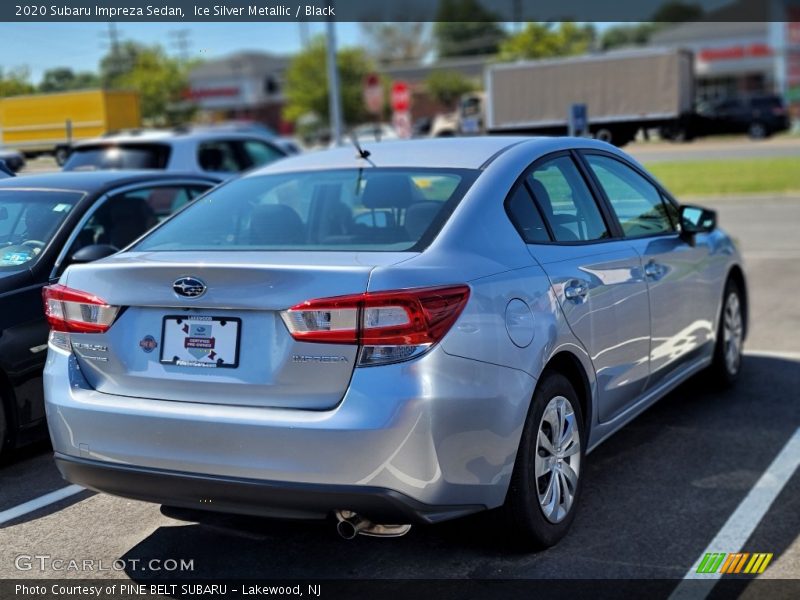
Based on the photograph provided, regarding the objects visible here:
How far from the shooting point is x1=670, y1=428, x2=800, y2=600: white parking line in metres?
3.80

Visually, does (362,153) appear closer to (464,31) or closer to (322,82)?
(322,82)

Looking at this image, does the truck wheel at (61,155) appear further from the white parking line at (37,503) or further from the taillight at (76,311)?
the taillight at (76,311)

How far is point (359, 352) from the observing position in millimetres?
3459

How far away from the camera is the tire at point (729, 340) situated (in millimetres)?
6453

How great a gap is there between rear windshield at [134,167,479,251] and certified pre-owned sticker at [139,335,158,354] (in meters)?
0.54

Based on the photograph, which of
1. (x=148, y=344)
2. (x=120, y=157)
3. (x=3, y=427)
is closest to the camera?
(x=148, y=344)

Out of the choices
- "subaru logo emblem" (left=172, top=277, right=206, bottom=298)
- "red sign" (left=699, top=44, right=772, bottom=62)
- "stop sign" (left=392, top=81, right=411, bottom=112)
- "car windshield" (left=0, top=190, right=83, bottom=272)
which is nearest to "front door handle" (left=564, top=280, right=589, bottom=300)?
"subaru logo emblem" (left=172, top=277, right=206, bottom=298)

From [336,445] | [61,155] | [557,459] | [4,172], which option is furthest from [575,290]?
[61,155]

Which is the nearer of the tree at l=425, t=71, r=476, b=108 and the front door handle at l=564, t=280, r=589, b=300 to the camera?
the front door handle at l=564, t=280, r=589, b=300

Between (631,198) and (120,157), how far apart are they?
7.02 m

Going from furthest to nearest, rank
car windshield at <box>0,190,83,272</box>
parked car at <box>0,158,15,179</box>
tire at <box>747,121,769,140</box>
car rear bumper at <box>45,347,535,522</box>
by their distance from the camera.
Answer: tire at <box>747,121,769,140</box> → parked car at <box>0,158,15,179</box> → car windshield at <box>0,190,83,272</box> → car rear bumper at <box>45,347,535,522</box>

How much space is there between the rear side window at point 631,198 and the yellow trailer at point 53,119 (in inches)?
267

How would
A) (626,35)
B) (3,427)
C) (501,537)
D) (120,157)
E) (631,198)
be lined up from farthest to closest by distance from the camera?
(626,35)
(120,157)
(631,198)
(3,427)
(501,537)

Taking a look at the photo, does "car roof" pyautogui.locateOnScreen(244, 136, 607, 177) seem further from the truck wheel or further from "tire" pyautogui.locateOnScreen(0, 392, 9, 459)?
the truck wheel
